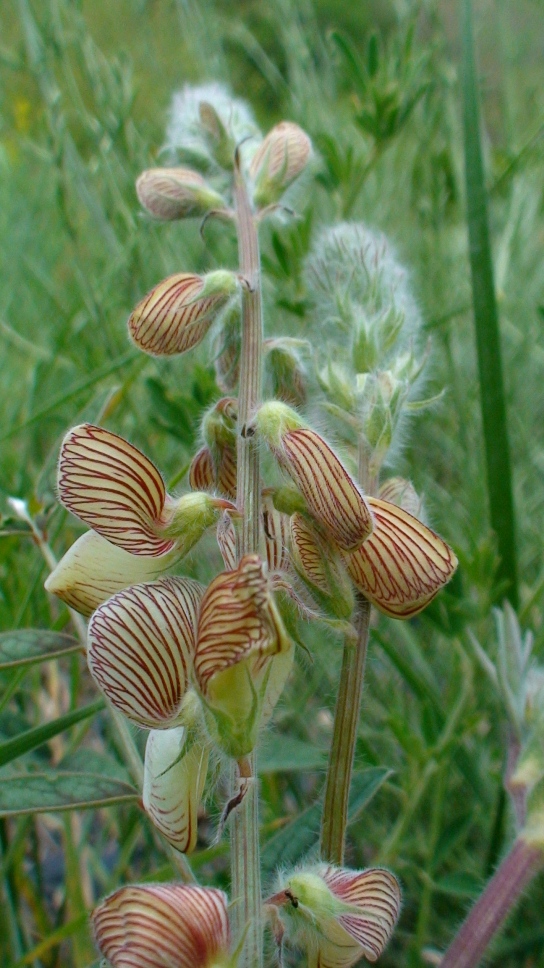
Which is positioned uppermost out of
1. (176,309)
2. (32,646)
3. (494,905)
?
(176,309)

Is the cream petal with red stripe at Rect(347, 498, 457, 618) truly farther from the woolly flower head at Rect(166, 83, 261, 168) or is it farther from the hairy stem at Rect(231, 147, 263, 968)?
the woolly flower head at Rect(166, 83, 261, 168)

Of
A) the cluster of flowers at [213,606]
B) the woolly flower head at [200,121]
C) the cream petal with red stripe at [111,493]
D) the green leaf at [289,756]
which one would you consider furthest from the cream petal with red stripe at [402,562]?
the woolly flower head at [200,121]

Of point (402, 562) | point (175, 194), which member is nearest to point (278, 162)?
point (175, 194)

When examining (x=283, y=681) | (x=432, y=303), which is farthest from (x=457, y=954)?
(x=432, y=303)

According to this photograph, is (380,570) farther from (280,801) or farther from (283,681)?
(280,801)

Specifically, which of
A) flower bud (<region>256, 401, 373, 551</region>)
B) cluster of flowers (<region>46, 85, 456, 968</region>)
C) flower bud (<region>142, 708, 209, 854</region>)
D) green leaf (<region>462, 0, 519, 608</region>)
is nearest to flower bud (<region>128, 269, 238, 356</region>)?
cluster of flowers (<region>46, 85, 456, 968</region>)

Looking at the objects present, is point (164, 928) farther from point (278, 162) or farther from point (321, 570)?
point (278, 162)
